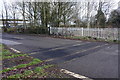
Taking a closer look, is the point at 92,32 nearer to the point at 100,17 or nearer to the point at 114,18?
the point at 100,17

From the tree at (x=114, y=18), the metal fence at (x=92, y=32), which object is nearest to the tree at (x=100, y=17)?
the tree at (x=114, y=18)

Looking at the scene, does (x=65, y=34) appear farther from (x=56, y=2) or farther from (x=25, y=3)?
(x=25, y=3)

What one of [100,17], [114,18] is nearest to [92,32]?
[100,17]

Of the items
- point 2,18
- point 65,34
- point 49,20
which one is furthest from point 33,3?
point 2,18

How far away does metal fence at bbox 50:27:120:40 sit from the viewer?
12.1m

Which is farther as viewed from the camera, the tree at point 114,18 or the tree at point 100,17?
the tree at point 100,17

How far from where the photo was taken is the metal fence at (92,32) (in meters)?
12.1

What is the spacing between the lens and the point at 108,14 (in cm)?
2564

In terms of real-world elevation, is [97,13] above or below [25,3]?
below

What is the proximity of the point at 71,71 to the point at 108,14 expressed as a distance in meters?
25.5

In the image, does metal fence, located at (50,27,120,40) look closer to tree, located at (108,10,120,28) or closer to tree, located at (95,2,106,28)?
tree, located at (95,2,106,28)

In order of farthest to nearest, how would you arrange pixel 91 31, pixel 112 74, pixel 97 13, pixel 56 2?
pixel 97 13 → pixel 56 2 → pixel 91 31 → pixel 112 74

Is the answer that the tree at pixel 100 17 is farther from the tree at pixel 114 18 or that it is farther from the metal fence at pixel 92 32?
the metal fence at pixel 92 32

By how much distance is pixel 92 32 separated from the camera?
14.0 metres
